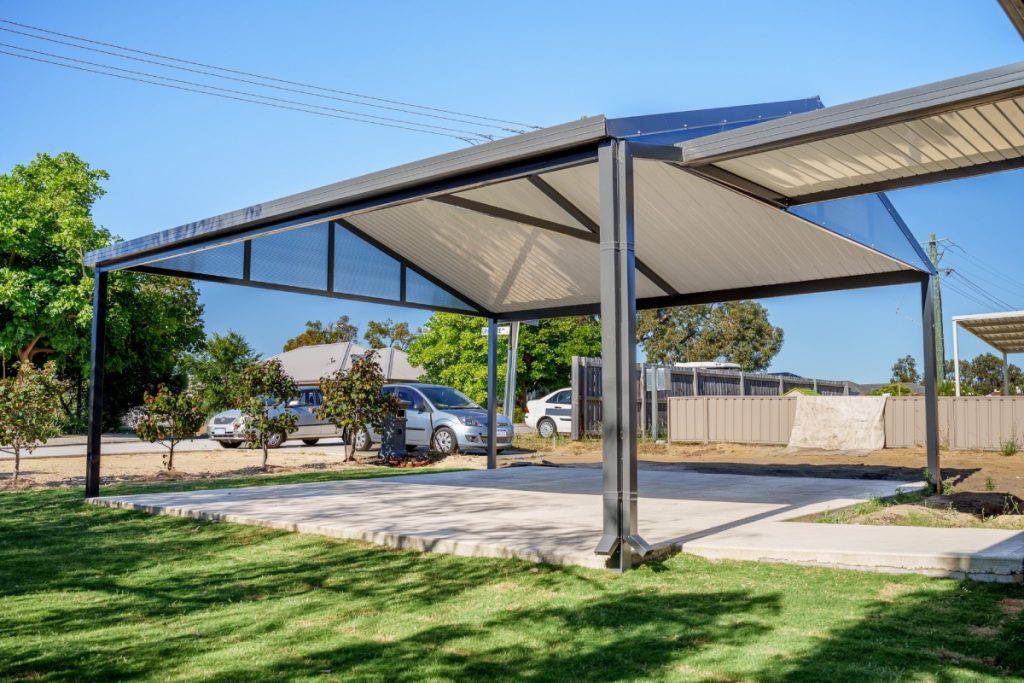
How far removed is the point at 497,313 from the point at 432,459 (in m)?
3.52

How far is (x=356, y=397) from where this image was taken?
50.6ft

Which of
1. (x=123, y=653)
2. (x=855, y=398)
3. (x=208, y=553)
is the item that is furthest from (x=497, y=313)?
(x=123, y=653)

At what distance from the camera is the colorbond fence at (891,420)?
17.2 m

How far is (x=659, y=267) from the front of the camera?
11766 mm

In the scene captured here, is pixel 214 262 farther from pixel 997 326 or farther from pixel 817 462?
pixel 997 326

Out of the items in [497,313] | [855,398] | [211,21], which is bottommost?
[855,398]

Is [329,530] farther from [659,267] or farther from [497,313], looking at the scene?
[497,313]

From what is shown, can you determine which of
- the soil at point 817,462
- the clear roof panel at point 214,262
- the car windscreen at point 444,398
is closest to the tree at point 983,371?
the soil at point 817,462

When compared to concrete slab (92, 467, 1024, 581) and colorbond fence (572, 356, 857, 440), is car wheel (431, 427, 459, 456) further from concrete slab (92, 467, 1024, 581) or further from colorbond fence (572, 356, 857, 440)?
colorbond fence (572, 356, 857, 440)

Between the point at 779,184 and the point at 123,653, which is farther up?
the point at 779,184

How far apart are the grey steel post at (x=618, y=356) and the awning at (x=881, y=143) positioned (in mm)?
765

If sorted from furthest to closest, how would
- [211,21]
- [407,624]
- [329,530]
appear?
[211,21]
[329,530]
[407,624]

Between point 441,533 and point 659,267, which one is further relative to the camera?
point 659,267

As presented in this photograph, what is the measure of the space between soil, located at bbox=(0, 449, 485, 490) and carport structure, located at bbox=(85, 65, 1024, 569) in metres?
2.80
